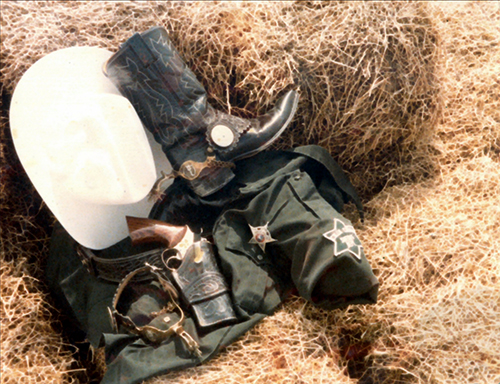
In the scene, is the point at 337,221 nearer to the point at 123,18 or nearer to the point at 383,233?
the point at 383,233

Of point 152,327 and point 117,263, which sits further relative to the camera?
point 117,263

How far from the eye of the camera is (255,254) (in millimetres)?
1470

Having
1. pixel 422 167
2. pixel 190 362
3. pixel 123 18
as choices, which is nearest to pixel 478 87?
pixel 422 167

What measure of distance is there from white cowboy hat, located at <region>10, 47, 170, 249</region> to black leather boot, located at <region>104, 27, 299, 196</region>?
7 cm

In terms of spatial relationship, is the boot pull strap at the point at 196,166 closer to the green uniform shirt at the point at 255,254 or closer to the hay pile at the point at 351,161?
the green uniform shirt at the point at 255,254

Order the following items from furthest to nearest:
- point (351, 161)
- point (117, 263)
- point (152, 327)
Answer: point (351, 161) → point (117, 263) → point (152, 327)

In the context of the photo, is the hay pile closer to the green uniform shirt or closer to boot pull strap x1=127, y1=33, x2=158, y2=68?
the green uniform shirt

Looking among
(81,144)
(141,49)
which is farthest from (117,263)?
(141,49)

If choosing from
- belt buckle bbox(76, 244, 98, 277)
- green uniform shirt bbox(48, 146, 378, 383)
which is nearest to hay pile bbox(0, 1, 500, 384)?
green uniform shirt bbox(48, 146, 378, 383)

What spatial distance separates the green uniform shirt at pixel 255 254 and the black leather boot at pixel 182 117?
81 mm

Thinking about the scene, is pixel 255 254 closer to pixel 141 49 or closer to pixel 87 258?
pixel 87 258

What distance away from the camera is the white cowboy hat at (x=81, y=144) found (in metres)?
1.47

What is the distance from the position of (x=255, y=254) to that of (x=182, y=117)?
1.56ft

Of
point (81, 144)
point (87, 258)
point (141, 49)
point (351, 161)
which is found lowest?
point (87, 258)
